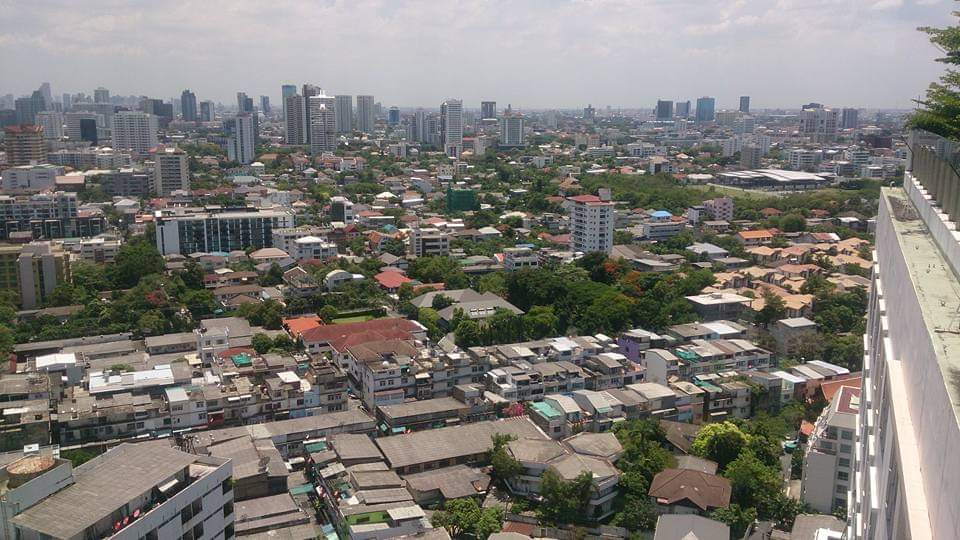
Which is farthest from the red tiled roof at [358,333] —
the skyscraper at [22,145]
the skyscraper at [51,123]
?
the skyscraper at [51,123]

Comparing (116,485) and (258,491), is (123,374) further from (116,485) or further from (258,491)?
(116,485)

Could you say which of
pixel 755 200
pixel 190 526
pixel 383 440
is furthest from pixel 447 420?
pixel 755 200

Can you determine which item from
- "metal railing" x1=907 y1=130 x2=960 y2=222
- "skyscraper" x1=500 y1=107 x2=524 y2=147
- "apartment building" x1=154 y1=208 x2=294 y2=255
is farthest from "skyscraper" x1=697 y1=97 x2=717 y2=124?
"metal railing" x1=907 y1=130 x2=960 y2=222

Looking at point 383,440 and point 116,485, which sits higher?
point 116,485

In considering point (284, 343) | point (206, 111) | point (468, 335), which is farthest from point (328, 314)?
point (206, 111)

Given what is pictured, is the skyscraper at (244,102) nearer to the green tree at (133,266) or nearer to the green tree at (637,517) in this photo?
the green tree at (133,266)

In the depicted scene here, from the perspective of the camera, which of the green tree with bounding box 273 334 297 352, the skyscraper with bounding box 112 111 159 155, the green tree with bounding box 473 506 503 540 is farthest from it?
the skyscraper with bounding box 112 111 159 155

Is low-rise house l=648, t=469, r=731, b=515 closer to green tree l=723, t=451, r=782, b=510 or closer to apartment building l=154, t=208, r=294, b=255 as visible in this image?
green tree l=723, t=451, r=782, b=510
